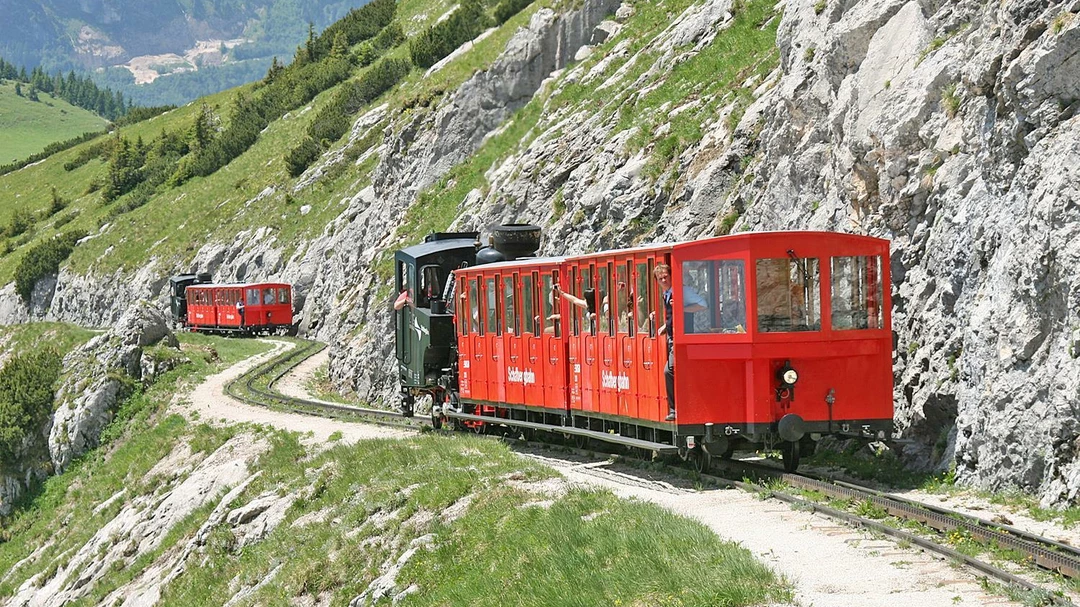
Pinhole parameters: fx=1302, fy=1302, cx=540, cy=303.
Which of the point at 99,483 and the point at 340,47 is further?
the point at 340,47

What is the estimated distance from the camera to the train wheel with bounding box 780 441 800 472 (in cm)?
1675

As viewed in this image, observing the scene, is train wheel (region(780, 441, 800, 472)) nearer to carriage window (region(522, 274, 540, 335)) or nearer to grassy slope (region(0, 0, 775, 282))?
carriage window (region(522, 274, 540, 335))

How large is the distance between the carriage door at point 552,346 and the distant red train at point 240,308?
51.1 metres

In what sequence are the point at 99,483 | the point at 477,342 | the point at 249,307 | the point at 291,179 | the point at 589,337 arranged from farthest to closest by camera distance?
the point at 291,179
the point at 249,307
the point at 99,483
the point at 477,342
the point at 589,337

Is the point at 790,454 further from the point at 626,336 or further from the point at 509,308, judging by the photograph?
the point at 509,308

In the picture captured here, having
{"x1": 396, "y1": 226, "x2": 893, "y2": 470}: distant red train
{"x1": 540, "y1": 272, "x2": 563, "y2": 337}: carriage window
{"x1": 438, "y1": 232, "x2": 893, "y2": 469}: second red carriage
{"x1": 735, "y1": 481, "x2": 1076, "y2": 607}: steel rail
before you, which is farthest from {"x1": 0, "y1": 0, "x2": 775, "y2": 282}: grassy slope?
{"x1": 735, "y1": 481, "x2": 1076, "y2": 607}: steel rail

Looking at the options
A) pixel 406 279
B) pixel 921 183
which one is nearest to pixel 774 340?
pixel 921 183

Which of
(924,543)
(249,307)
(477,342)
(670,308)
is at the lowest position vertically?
(924,543)

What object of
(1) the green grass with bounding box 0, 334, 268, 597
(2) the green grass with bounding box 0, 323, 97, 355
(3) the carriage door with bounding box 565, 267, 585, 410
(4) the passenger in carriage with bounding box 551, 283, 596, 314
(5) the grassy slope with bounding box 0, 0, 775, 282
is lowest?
(1) the green grass with bounding box 0, 334, 268, 597

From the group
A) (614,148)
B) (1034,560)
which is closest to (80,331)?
(614,148)

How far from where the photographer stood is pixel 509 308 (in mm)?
23266

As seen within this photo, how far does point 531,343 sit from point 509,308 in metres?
1.13

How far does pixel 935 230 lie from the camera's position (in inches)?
684

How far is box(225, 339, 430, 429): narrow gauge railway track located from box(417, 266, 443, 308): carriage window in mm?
3147
